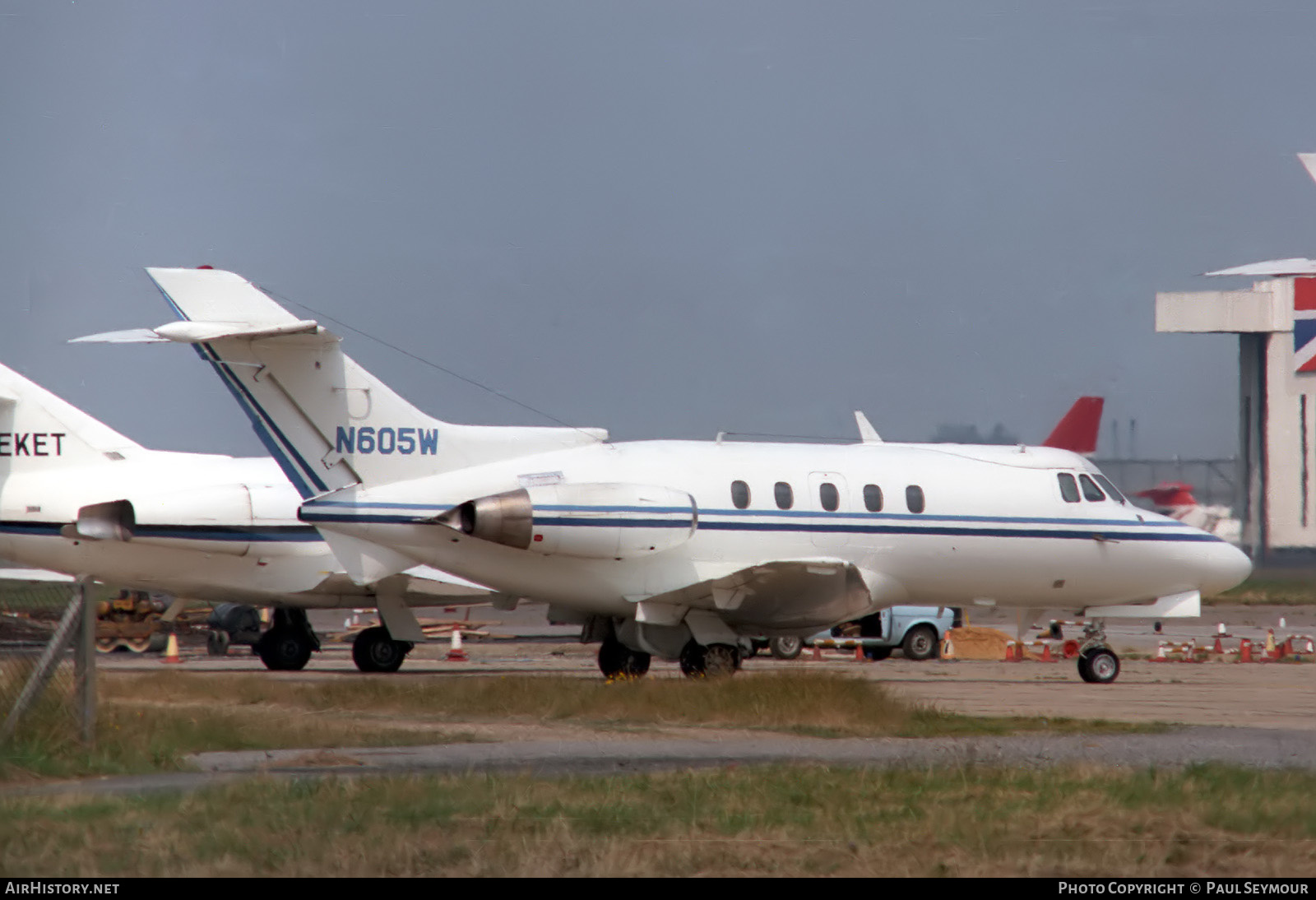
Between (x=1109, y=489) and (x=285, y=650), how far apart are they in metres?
13.3

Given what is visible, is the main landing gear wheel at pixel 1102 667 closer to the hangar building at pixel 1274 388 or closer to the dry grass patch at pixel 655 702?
the dry grass patch at pixel 655 702

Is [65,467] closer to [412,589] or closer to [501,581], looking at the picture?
[412,589]

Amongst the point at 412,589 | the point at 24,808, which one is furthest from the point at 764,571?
the point at 24,808

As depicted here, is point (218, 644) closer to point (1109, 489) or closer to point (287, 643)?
point (287, 643)

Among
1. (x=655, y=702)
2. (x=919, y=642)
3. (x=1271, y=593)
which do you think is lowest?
(x=919, y=642)

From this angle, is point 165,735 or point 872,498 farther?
point 872,498

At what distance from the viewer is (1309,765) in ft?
43.5

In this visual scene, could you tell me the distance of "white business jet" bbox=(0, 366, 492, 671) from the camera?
26.5 metres

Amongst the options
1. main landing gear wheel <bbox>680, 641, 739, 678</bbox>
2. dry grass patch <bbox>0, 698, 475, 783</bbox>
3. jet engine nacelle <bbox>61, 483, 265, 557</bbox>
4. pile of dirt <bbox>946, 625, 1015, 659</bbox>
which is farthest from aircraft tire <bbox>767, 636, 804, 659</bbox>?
dry grass patch <bbox>0, 698, 475, 783</bbox>

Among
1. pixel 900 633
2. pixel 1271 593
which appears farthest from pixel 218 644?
pixel 1271 593

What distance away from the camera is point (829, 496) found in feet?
76.7

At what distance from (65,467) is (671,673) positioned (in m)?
9.98

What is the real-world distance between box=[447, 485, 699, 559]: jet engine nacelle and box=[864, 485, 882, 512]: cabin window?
2640 mm

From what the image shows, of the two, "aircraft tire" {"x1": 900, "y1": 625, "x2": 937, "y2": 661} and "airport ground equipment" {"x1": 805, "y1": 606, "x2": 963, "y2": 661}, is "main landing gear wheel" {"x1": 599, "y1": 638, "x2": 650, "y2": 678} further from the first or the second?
"aircraft tire" {"x1": 900, "y1": 625, "x2": 937, "y2": 661}
